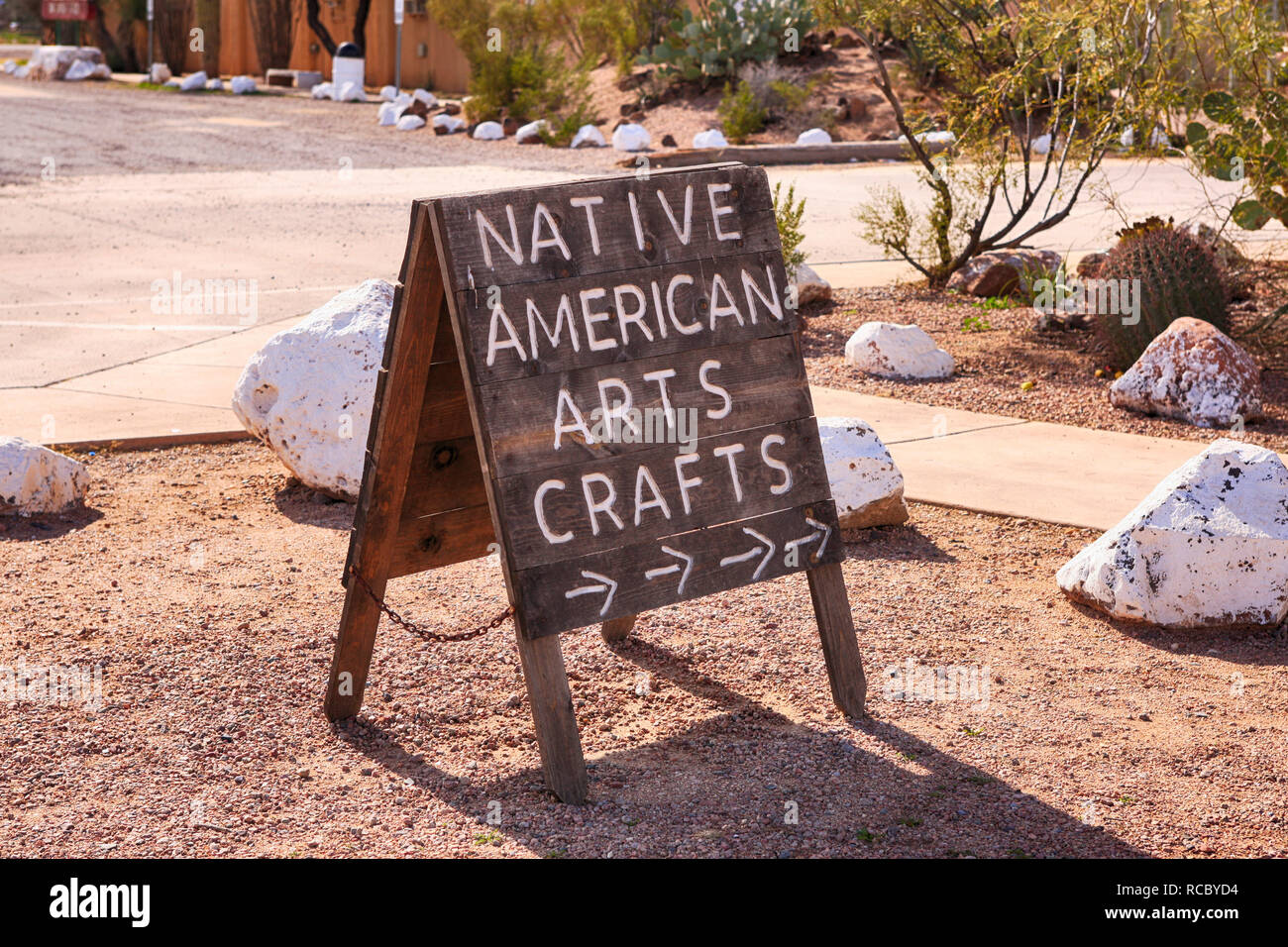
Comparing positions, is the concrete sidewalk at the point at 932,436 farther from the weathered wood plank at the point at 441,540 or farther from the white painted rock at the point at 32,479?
the weathered wood plank at the point at 441,540

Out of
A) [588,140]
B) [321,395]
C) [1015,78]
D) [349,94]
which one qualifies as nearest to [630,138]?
[588,140]

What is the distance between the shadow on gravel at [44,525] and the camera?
5.25m

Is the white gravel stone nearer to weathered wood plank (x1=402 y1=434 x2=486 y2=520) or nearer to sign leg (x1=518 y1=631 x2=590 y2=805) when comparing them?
weathered wood plank (x1=402 y1=434 x2=486 y2=520)

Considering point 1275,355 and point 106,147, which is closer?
point 1275,355

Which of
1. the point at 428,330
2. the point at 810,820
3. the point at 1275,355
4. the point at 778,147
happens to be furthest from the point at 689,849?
the point at 778,147

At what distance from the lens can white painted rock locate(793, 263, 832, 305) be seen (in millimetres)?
9539

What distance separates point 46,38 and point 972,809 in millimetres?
43342

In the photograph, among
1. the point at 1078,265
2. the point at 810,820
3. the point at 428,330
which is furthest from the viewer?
the point at 1078,265

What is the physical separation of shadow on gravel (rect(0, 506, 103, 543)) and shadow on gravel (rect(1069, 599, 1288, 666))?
3.85m

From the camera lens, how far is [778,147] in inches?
777

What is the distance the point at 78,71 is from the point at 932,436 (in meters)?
34.1

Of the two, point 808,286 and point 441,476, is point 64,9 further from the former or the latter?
point 441,476

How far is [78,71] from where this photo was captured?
35125 millimetres
